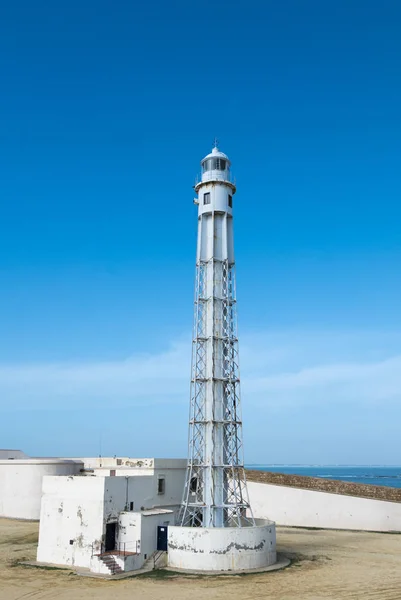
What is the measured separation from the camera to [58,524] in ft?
86.9

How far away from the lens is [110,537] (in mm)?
25875

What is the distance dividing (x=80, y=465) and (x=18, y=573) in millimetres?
19550

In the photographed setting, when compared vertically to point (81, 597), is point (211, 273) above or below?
above

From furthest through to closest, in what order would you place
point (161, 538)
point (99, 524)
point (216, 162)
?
point (216, 162) < point (161, 538) < point (99, 524)

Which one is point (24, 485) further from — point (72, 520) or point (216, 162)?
point (216, 162)

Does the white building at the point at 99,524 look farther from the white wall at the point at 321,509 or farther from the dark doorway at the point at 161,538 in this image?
the white wall at the point at 321,509

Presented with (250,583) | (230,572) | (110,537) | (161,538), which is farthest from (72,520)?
(250,583)

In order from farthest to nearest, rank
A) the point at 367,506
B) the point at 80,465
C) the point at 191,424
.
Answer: the point at 80,465
the point at 367,506
the point at 191,424

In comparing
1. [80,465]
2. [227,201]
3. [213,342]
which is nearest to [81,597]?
[213,342]

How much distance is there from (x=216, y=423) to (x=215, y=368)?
105 inches

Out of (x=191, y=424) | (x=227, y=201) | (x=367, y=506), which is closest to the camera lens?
(x=191, y=424)

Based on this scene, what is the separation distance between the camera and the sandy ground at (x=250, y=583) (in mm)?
20438

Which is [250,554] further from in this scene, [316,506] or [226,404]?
[316,506]

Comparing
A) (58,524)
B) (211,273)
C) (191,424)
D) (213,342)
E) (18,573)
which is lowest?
(18,573)
